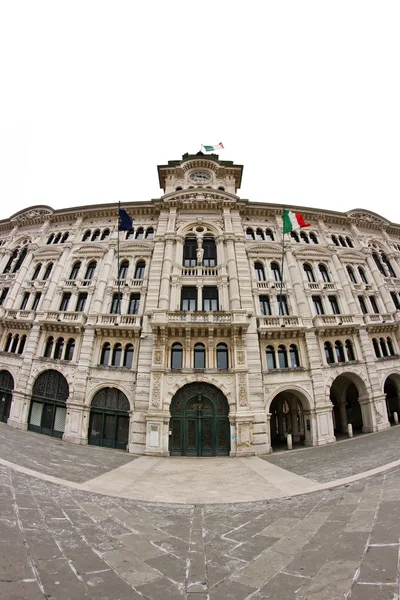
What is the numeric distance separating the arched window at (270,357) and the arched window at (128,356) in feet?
35.1

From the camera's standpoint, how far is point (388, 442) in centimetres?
1584

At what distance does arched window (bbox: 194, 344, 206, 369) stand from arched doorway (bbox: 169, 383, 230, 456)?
1.40 metres

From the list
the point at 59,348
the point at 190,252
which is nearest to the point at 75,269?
the point at 59,348

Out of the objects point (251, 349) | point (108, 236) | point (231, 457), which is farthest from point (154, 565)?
point (108, 236)

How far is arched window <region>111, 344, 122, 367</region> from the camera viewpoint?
68.9 feet

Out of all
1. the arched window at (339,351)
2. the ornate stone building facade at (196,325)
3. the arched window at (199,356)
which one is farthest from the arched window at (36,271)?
the arched window at (339,351)

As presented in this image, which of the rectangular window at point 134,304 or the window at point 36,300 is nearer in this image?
the rectangular window at point 134,304

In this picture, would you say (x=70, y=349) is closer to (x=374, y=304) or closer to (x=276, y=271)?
(x=276, y=271)

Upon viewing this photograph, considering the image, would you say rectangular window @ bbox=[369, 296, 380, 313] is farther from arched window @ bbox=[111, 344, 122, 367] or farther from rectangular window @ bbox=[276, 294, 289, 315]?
Answer: arched window @ bbox=[111, 344, 122, 367]

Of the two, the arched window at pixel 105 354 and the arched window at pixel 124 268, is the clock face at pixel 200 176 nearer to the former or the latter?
the arched window at pixel 124 268

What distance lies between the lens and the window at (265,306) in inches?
913

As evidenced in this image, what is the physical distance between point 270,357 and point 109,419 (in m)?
13.1

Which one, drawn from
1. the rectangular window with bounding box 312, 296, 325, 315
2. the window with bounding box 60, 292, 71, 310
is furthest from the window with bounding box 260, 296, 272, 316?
the window with bounding box 60, 292, 71, 310

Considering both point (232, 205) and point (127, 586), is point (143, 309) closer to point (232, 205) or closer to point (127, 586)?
point (232, 205)
